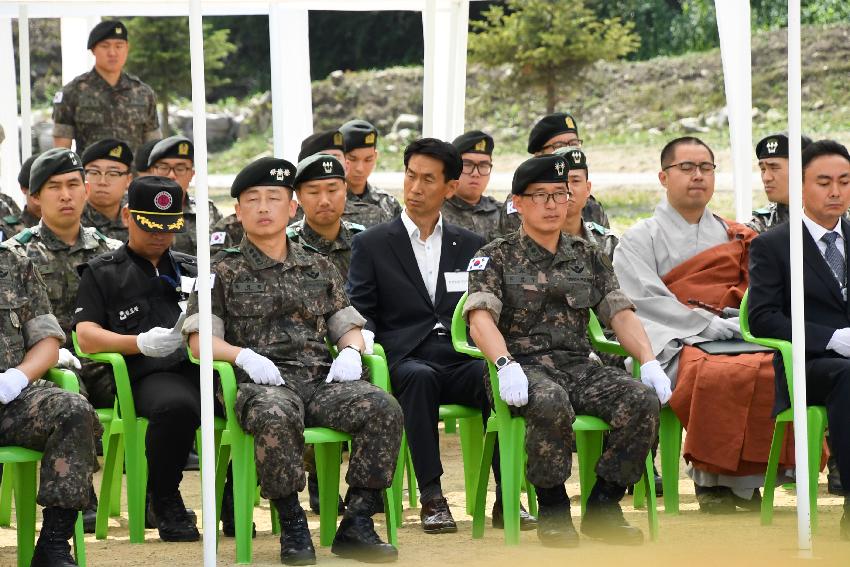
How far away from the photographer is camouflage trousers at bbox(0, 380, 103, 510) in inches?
199

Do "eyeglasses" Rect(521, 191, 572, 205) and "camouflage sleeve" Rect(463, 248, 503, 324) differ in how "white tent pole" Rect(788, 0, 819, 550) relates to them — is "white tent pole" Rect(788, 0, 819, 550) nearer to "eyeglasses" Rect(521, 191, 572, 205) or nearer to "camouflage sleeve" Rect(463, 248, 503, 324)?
"eyeglasses" Rect(521, 191, 572, 205)

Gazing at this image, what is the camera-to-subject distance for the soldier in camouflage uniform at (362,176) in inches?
323

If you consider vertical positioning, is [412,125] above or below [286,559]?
above

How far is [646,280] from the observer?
674 cm

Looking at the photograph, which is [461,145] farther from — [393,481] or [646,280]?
[393,481]

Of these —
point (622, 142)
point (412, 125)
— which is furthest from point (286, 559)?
point (412, 125)

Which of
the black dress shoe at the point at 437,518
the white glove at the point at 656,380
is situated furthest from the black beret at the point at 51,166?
the white glove at the point at 656,380

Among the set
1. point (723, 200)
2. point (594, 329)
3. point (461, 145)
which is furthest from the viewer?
point (723, 200)

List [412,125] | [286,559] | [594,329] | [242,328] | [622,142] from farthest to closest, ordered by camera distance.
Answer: [412,125], [622,142], [594,329], [242,328], [286,559]

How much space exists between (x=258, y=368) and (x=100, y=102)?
200 inches

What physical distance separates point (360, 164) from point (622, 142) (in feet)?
57.4

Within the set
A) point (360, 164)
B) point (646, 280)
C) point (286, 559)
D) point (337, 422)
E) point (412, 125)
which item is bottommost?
point (286, 559)

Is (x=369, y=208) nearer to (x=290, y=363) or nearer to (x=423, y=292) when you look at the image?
(x=423, y=292)

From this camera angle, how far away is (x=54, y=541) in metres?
5.08
